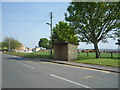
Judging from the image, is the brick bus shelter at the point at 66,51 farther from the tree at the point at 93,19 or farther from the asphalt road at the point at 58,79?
the asphalt road at the point at 58,79

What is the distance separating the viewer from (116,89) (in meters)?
6.28

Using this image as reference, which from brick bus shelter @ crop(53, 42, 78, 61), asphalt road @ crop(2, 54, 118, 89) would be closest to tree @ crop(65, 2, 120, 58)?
brick bus shelter @ crop(53, 42, 78, 61)

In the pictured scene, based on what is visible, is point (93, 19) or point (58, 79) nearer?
point (58, 79)

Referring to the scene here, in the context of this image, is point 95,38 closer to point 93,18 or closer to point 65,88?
point 93,18

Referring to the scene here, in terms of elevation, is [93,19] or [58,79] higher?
[93,19]

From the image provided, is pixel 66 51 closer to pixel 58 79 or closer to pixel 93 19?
pixel 93 19

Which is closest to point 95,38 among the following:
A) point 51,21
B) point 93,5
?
point 93,5

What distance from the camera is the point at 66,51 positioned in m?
20.4

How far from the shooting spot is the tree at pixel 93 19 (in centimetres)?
1975

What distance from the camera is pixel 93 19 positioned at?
20.0 meters

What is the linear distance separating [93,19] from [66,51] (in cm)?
593

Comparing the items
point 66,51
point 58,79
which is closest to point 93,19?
point 66,51

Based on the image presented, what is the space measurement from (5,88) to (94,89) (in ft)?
13.0

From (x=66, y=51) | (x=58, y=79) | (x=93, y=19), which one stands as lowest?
(x=58, y=79)
